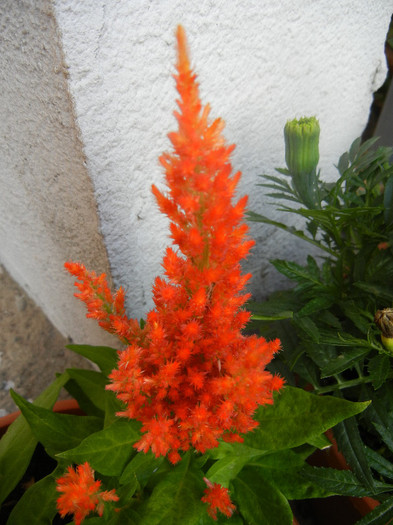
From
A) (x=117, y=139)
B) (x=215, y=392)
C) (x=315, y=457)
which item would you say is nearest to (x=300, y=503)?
(x=315, y=457)

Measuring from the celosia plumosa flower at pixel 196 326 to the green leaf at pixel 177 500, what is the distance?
0.34 ft

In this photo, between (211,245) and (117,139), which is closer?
(211,245)

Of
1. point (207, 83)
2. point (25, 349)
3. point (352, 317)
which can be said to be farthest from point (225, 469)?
point (25, 349)

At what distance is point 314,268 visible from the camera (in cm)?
75

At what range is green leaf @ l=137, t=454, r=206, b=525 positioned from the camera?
1.53 feet

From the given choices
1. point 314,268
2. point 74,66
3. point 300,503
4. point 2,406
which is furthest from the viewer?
point 2,406

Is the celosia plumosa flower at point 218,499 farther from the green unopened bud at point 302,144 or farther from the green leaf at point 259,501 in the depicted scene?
the green unopened bud at point 302,144

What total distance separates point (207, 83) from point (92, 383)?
0.48 metres

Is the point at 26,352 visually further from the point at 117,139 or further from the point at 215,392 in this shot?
the point at 215,392

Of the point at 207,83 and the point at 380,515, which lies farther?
the point at 207,83

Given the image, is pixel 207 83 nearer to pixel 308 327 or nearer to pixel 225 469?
pixel 308 327

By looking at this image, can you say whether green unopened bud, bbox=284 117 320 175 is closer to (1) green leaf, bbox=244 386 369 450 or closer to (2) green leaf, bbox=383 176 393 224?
(2) green leaf, bbox=383 176 393 224

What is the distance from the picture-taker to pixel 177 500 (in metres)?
0.48

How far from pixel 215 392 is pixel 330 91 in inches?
29.6
